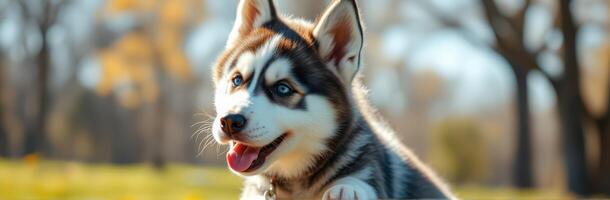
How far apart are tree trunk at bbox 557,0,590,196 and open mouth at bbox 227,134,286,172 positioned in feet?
41.2

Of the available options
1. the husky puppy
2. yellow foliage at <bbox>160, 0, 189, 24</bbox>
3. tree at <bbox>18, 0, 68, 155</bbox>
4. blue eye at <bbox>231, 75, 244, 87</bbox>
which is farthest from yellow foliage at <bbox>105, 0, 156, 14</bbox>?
blue eye at <bbox>231, 75, 244, 87</bbox>

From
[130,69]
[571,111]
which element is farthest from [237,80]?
[130,69]

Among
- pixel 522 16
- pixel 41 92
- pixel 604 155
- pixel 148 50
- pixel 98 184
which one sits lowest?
pixel 98 184

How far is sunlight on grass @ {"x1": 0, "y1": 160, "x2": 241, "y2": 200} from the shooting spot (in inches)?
421

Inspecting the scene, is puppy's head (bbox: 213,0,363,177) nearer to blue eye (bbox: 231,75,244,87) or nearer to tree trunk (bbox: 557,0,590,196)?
blue eye (bbox: 231,75,244,87)

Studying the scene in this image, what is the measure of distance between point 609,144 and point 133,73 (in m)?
11.6

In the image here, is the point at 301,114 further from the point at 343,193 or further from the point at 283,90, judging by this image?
the point at 343,193

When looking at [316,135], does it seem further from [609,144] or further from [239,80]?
[609,144]

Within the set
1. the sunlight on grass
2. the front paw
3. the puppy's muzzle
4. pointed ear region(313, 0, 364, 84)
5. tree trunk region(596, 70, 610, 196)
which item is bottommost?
the sunlight on grass

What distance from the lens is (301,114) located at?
3.19 metres

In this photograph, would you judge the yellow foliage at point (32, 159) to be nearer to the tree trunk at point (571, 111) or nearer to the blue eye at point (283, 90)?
the tree trunk at point (571, 111)

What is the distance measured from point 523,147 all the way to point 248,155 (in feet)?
58.5

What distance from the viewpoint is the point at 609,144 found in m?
15.6

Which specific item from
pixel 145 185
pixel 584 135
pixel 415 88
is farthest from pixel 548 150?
pixel 145 185
